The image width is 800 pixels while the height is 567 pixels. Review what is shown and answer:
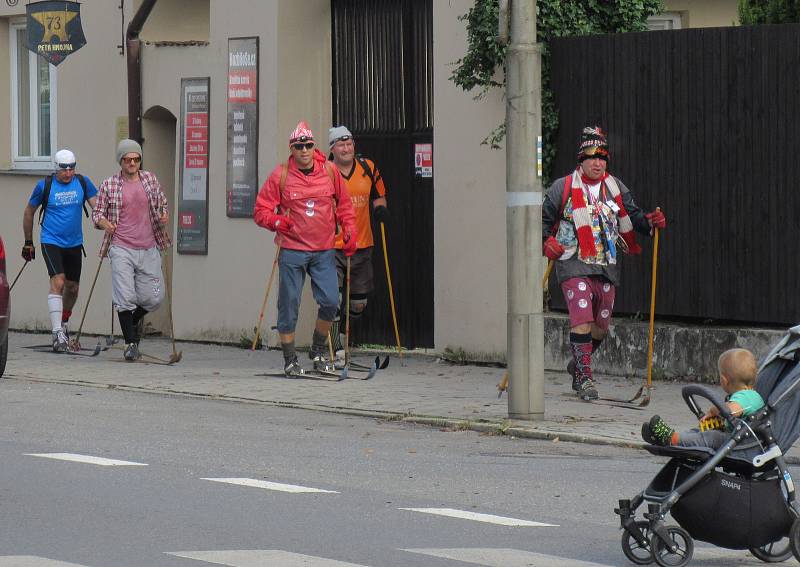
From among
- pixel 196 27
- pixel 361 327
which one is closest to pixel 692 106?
pixel 361 327

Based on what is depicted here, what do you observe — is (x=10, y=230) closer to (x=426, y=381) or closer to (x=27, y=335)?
(x=27, y=335)

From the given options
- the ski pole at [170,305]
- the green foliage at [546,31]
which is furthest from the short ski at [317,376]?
the green foliage at [546,31]

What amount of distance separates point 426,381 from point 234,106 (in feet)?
14.6

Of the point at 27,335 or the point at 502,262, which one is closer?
the point at 502,262

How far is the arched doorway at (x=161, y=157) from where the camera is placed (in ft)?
62.6

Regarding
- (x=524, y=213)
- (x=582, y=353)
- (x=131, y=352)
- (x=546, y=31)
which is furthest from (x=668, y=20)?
(x=524, y=213)

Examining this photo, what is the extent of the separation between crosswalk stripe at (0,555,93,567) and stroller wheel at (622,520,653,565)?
2.16 m

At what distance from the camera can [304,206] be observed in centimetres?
1445

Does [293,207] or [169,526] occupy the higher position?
[293,207]

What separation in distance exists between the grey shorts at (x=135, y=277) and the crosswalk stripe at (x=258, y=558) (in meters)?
8.77

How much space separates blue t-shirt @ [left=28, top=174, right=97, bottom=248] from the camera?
685 inches

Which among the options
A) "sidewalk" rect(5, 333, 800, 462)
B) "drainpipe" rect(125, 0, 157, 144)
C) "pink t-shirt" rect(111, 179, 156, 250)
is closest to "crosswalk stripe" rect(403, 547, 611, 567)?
"sidewalk" rect(5, 333, 800, 462)

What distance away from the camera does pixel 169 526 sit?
813cm

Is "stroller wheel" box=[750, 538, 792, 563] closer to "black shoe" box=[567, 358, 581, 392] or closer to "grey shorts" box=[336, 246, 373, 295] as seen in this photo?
"black shoe" box=[567, 358, 581, 392]
